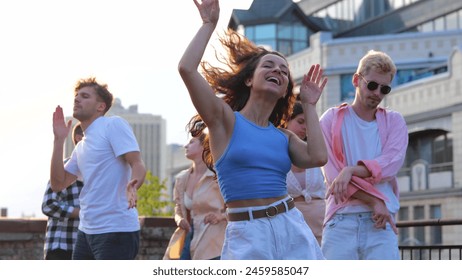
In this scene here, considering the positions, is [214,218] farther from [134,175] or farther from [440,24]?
[440,24]

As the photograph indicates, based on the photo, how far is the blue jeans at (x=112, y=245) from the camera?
674cm

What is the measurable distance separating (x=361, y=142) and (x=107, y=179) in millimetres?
1622

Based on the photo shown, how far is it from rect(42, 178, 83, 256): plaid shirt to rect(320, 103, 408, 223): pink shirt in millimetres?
2816

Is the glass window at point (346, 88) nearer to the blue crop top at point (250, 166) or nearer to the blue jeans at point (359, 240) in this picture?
the blue jeans at point (359, 240)

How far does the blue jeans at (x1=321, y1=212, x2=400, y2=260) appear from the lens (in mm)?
5770

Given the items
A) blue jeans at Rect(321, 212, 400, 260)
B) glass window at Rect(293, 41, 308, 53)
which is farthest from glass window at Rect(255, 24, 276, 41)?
blue jeans at Rect(321, 212, 400, 260)

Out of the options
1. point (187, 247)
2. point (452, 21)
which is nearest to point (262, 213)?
point (187, 247)

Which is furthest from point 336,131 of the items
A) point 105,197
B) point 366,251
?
point 105,197

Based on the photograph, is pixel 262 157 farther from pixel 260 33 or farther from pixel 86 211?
pixel 260 33

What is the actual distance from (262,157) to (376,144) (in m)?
1.34

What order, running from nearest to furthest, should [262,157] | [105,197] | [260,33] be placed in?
1. [262,157]
2. [105,197]
3. [260,33]

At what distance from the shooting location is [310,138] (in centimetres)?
507

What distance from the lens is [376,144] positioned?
5.99 meters
